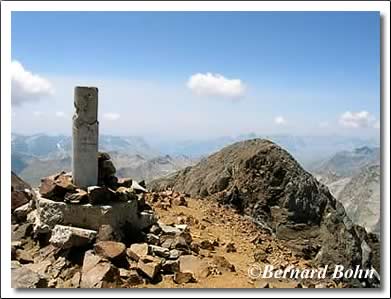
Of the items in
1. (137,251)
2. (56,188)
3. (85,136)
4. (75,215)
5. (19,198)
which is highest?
(85,136)

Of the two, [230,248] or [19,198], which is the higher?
[19,198]

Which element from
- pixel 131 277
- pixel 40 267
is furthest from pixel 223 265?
pixel 40 267

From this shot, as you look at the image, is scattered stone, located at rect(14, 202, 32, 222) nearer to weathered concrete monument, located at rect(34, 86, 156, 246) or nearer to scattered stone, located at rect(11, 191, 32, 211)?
scattered stone, located at rect(11, 191, 32, 211)

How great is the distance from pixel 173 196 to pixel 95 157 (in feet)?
18.6

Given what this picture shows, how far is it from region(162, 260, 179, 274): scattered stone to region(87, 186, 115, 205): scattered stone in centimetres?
197

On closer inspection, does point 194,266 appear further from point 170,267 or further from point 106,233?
point 106,233

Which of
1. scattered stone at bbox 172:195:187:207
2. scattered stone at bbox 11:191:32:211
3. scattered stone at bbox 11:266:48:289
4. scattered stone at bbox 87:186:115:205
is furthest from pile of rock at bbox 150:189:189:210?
scattered stone at bbox 11:266:48:289

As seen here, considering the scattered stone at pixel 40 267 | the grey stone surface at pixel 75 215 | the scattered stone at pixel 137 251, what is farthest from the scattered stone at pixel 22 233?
the scattered stone at pixel 137 251

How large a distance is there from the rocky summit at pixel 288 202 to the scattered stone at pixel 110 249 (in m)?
5.68

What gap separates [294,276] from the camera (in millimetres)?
10391

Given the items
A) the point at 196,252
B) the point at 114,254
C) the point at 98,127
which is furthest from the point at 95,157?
the point at 196,252

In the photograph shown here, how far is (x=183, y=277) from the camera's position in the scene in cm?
989

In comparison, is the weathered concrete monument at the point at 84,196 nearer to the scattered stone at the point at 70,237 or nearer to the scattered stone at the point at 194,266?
the scattered stone at the point at 70,237

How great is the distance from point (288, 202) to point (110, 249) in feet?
22.9
